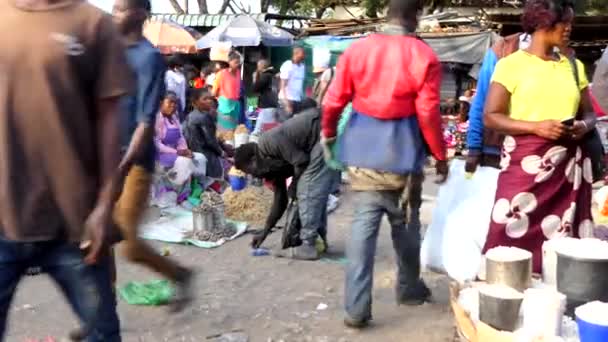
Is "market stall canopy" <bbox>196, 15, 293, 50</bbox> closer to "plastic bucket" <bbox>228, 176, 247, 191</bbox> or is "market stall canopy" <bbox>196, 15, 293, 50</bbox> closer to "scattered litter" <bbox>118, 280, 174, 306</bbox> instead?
"plastic bucket" <bbox>228, 176, 247, 191</bbox>

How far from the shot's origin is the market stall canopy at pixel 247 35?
23375mm

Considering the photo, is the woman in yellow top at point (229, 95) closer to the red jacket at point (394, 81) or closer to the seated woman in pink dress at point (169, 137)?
the seated woman in pink dress at point (169, 137)

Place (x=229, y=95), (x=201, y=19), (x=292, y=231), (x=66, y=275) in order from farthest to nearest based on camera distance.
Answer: (x=201, y=19), (x=229, y=95), (x=292, y=231), (x=66, y=275)

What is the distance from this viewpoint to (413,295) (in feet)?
17.2

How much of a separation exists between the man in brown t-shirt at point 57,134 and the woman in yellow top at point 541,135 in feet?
7.27

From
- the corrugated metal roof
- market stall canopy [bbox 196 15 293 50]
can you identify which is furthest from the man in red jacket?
the corrugated metal roof

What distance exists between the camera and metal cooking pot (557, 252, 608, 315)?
377 cm

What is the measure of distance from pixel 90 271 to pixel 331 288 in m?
3.25

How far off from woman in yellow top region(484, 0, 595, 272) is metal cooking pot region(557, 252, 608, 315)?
50 centimetres

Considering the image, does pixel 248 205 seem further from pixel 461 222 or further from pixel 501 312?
pixel 501 312

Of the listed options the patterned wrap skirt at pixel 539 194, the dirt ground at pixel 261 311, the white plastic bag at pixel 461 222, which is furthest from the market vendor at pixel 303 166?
the patterned wrap skirt at pixel 539 194

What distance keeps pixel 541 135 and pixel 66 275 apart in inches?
95.9

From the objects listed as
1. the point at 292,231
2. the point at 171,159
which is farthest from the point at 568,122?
Result: the point at 171,159

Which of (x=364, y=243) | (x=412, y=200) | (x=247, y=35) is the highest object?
(x=247, y=35)
